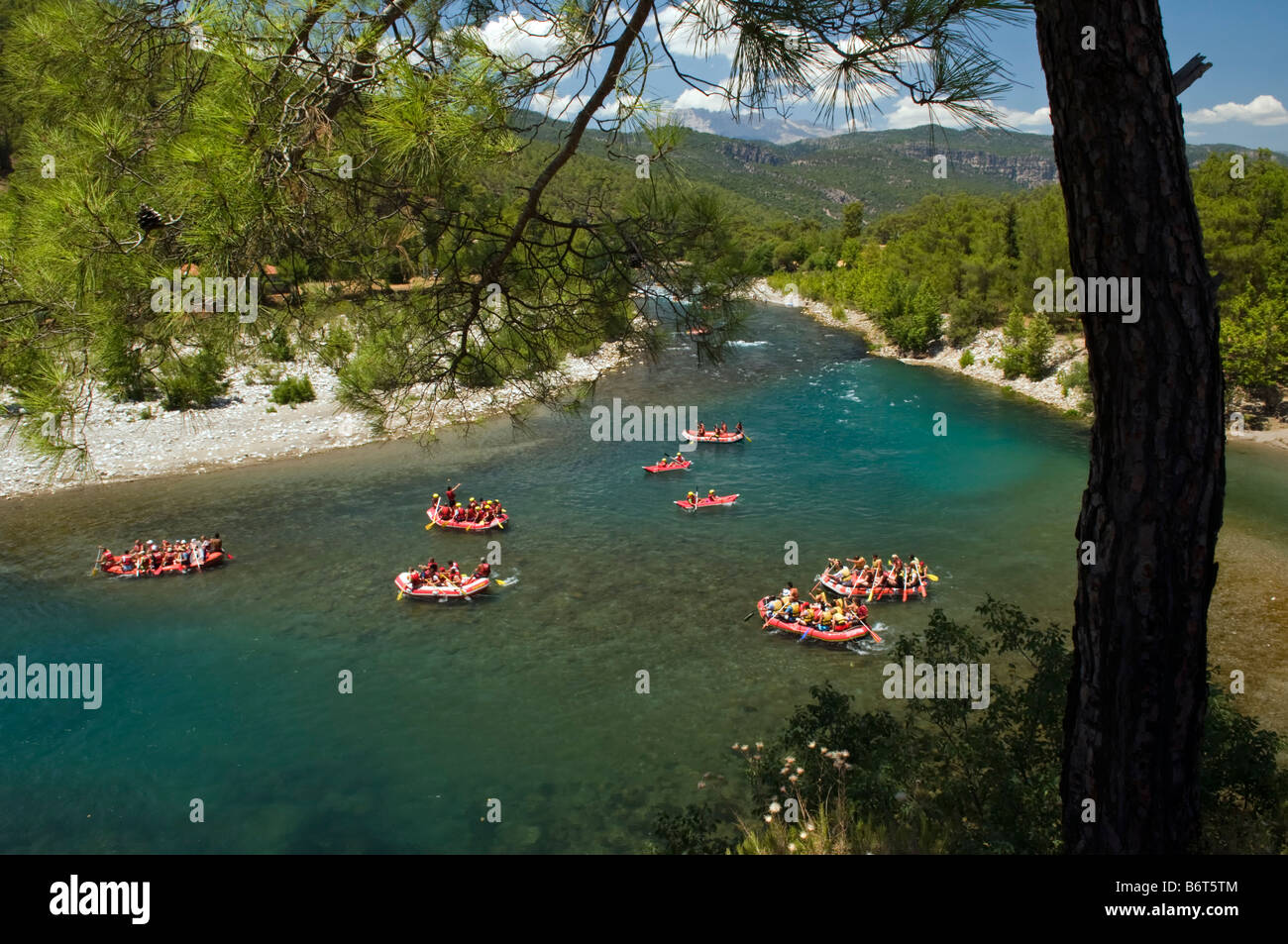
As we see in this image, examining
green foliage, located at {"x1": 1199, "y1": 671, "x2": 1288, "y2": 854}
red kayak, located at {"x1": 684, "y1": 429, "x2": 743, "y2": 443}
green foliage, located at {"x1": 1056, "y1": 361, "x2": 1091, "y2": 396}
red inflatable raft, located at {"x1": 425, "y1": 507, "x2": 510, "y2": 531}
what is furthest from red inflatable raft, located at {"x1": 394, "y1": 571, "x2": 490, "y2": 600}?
green foliage, located at {"x1": 1056, "y1": 361, "x2": 1091, "y2": 396}

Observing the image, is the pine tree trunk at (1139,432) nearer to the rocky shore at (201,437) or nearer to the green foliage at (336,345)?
the green foliage at (336,345)

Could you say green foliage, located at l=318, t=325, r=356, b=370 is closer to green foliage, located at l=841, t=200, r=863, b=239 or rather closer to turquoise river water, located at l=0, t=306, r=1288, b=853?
turquoise river water, located at l=0, t=306, r=1288, b=853

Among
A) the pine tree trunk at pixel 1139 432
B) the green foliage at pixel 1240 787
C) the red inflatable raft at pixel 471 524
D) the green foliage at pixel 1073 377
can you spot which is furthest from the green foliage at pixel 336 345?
the green foliage at pixel 1073 377

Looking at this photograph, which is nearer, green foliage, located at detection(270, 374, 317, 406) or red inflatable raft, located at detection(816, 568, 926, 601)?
red inflatable raft, located at detection(816, 568, 926, 601)

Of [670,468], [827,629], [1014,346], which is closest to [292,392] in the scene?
[670,468]

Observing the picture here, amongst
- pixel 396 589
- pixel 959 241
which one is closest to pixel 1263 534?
pixel 396 589

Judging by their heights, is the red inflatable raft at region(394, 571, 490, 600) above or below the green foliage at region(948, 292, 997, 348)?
below
